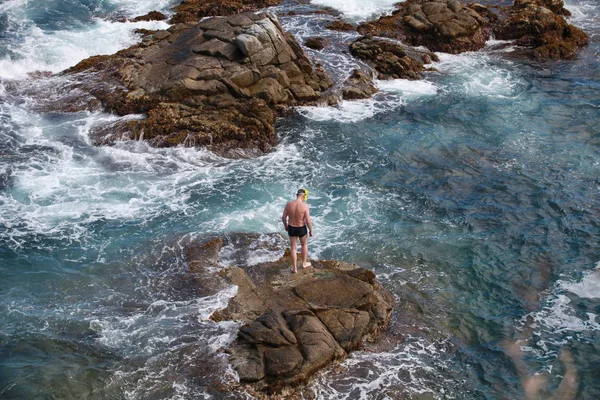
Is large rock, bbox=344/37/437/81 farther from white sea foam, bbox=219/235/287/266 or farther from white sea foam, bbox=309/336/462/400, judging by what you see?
white sea foam, bbox=309/336/462/400

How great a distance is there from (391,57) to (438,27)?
180 inches

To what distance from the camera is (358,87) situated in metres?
26.1

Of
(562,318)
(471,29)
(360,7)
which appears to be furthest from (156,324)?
(360,7)

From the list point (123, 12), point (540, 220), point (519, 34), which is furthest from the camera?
point (123, 12)

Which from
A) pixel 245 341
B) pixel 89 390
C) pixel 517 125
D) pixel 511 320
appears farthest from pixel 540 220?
pixel 89 390

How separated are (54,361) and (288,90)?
15.7 m

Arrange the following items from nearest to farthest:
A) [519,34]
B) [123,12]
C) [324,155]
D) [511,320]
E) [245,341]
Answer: [245,341]
[511,320]
[324,155]
[519,34]
[123,12]

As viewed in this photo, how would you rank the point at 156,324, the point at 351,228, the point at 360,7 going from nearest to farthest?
the point at 156,324 → the point at 351,228 → the point at 360,7

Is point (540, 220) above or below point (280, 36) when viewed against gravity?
below

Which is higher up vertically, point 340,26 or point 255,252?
point 340,26

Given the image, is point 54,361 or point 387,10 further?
point 387,10

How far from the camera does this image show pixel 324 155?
71.4 ft

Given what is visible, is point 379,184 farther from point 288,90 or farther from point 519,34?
point 519,34

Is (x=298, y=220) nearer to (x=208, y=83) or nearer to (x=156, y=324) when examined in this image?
(x=156, y=324)
